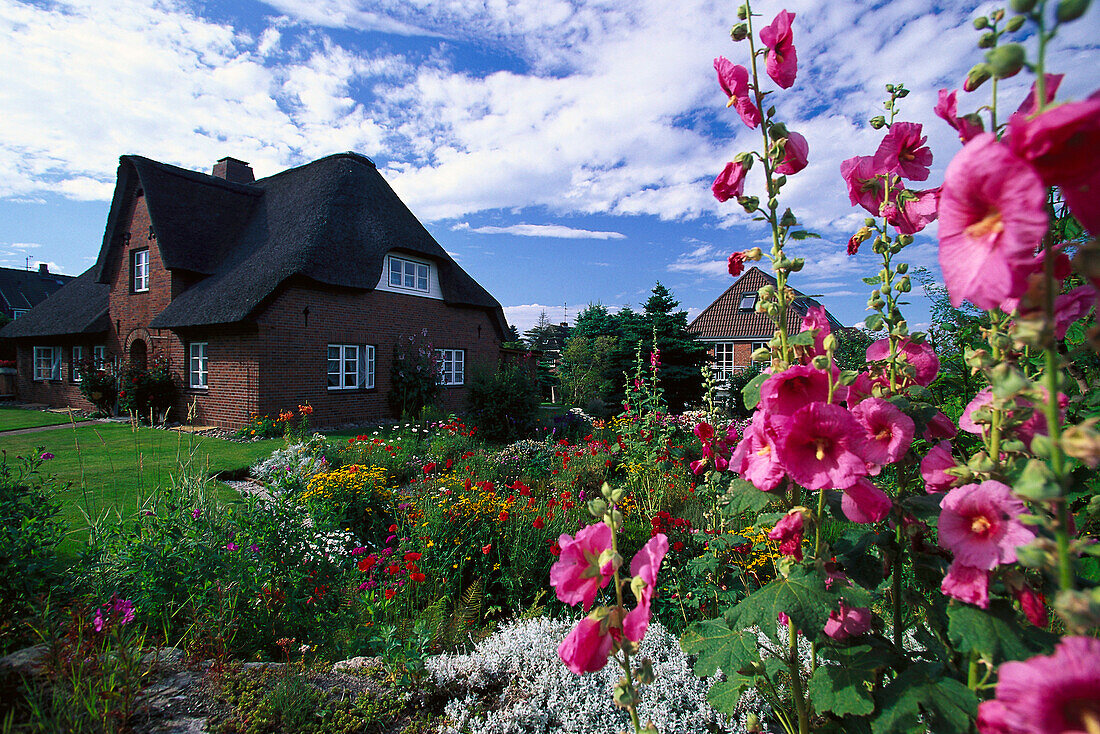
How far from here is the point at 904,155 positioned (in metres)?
1.21

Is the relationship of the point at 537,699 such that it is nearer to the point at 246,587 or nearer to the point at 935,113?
the point at 246,587

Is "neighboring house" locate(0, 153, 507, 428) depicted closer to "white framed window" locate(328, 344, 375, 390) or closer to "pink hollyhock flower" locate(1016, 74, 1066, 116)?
"white framed window" locate(328, 344, 375, 390)

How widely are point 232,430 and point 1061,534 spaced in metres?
12.5

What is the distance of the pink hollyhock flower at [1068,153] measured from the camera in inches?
21.1

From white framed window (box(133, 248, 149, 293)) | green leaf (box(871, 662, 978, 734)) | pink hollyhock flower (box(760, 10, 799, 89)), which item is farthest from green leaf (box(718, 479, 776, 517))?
white framed window (box(133, 248, 149, 293))

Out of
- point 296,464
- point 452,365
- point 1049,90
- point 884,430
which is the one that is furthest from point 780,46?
point 452,365

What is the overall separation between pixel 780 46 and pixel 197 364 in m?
13.9

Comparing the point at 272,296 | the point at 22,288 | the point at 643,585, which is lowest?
the point at 643,585

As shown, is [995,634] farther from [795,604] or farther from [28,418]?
[28,418]

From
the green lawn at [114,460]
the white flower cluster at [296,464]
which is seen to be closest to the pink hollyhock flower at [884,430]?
the white flower cluster at [296,464]

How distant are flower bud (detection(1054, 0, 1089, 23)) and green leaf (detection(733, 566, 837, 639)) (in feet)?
3.21

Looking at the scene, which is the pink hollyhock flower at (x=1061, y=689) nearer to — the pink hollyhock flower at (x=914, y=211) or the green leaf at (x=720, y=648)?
the green leaf at (x=720, y=648)

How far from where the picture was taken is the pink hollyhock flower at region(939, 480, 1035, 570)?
2.70ft

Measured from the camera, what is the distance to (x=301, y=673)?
211 centimetres
